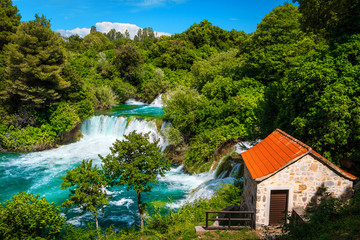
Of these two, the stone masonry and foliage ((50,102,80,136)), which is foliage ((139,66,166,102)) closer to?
foliage ((50,102,80,136))

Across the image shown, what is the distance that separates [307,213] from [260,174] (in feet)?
6.99

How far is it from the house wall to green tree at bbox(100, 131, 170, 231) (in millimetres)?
5513

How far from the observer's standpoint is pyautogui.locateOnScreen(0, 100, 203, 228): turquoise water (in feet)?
49.2

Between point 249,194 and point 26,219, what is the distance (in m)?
9.33

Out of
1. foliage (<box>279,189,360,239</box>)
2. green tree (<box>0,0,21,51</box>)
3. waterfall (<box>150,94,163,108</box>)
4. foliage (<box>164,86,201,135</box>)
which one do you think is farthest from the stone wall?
green tree (<box>0,0,21,51</box>)

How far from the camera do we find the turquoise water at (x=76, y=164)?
1500 centimetres

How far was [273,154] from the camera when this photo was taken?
1015cm

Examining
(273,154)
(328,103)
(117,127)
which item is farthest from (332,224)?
(117,127)

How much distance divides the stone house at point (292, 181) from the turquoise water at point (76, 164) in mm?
7539

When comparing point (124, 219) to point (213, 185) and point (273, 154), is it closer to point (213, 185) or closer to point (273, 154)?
point (213, 185)

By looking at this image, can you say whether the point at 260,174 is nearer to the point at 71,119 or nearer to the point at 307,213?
the point at 307,213

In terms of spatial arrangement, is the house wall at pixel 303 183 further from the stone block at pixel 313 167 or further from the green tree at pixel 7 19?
the green tree at pixel 7 19

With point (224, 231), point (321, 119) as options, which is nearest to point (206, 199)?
point (224, 231)

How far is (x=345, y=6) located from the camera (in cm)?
1126
